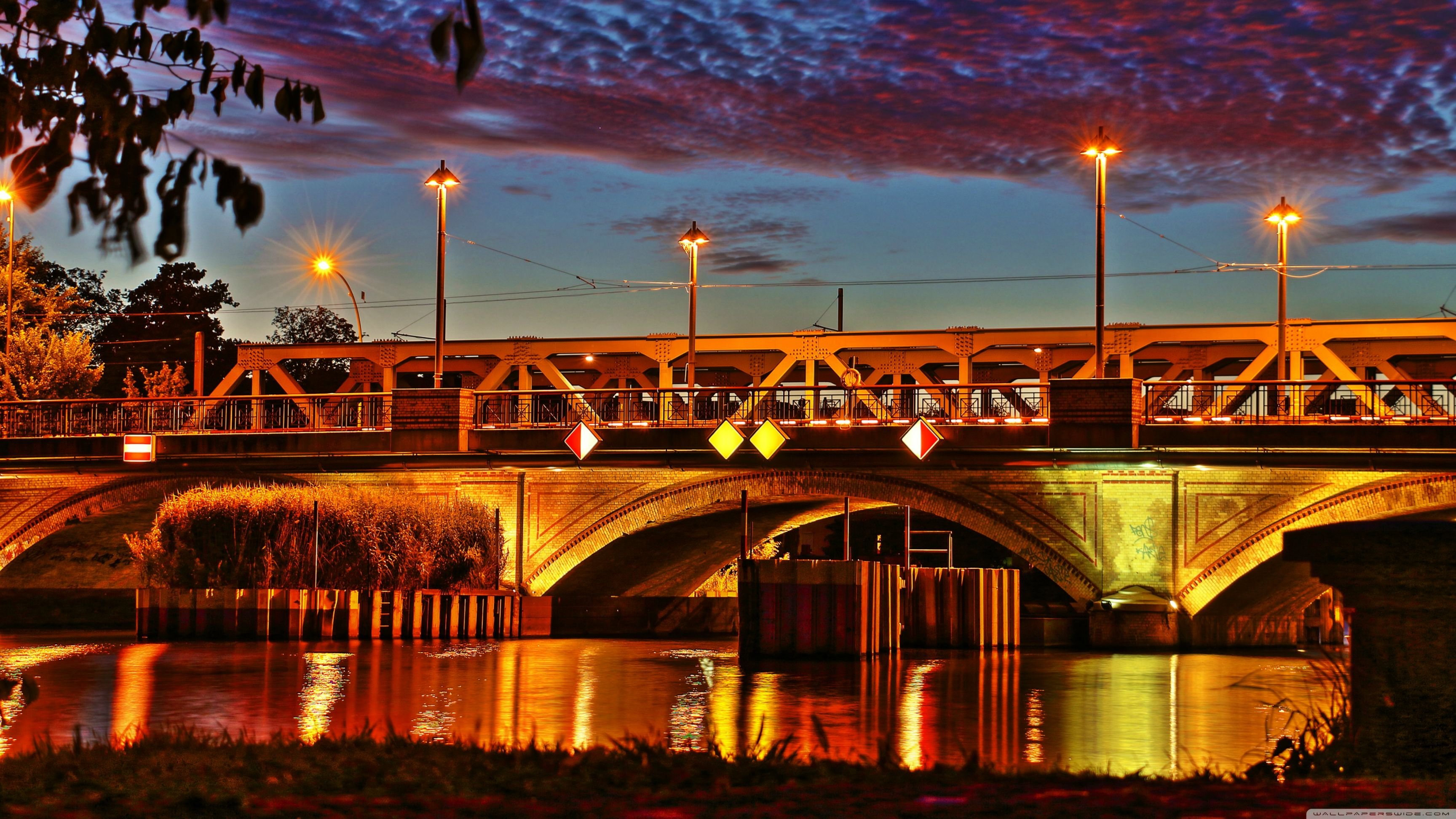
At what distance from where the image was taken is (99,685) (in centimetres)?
2227

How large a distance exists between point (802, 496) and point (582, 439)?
5483 mm

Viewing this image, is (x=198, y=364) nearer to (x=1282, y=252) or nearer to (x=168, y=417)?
(x=168, y=417)

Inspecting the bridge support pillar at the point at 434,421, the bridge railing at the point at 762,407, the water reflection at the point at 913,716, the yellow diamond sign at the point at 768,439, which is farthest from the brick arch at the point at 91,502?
the water reflection at the point at 913,716

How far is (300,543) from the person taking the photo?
113ft

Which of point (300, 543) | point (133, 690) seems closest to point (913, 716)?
point (133, 690)

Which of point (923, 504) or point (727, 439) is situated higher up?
point (727, 439)

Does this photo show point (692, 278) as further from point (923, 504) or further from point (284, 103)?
point (284, 103)

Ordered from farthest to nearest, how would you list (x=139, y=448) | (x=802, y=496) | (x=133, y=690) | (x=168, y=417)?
(x=168, y=417) < (x=139, y=448) < (x=802, y=496) < (x=133, y=690)

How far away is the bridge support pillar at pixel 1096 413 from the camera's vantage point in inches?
1238

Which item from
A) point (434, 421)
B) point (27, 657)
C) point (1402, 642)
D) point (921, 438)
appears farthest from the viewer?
point (434, 421)

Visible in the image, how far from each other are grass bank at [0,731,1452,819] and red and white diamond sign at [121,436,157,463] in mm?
29610

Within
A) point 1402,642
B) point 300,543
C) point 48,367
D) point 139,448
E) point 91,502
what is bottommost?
point 1402,642

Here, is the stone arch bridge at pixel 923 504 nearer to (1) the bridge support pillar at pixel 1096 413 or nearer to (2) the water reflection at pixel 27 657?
(1) the bridge support pillar at pixel 1096 413

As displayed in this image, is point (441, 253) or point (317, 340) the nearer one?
point (441, 253)
